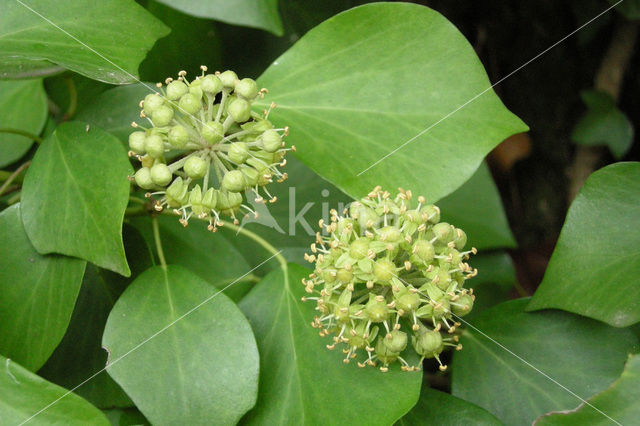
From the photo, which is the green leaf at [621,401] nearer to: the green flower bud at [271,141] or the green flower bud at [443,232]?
the green flower bud at [443,232]

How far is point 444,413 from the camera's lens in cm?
125

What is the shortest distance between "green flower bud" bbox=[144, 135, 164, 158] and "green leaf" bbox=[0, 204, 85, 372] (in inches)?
10.4

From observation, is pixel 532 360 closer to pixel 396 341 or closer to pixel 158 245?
pixel 396 341

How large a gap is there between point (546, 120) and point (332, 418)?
4.51 feet

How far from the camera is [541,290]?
122 cm

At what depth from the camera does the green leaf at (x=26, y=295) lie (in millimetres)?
1195

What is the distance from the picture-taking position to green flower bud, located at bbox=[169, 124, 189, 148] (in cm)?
109

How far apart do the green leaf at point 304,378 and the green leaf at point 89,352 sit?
0.31 metres

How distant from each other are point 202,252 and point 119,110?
1.16 feet

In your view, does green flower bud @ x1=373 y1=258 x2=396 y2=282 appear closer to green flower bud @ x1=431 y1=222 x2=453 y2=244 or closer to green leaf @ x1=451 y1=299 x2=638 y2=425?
green flower bud @ x1=431 y1=222 x2=453 y2=244

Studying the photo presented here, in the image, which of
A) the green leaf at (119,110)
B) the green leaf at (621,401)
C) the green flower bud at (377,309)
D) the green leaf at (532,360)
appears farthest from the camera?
the green leaf at (119,110)

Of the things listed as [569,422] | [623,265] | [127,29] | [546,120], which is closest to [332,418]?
[569,422]

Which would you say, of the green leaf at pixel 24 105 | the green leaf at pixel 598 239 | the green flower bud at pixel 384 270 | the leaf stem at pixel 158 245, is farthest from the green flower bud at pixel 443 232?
the green leaf at pixel 24 105

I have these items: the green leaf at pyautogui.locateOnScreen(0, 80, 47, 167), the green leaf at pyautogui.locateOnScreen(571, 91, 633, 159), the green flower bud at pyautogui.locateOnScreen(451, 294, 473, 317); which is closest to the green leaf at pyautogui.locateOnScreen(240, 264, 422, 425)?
the green flower bud at pyautogui.locateOnScreen(451, 294, 473, 317)
